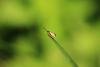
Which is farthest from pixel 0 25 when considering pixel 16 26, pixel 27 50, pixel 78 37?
pixel 78 37

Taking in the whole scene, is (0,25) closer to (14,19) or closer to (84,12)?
(14,19)

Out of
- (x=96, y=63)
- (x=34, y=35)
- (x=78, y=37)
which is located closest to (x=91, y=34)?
(x=78, y=37)

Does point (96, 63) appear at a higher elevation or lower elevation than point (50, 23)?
lower

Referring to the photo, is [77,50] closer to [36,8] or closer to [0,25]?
[36,8]

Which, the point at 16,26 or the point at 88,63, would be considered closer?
the point at 88,63

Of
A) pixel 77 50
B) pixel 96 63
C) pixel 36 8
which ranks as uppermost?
pixel 36 8

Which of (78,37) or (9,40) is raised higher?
(9,40)
